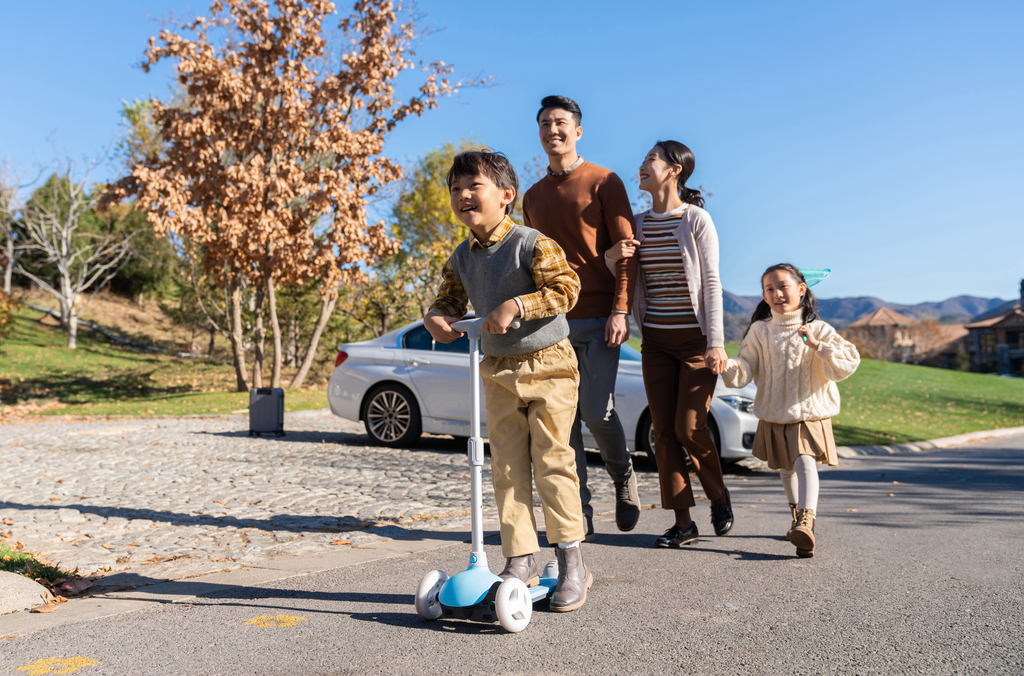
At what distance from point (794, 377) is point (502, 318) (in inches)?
81.7

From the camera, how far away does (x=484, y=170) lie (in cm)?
286

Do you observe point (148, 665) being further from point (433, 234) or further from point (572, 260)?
point (433, 234)

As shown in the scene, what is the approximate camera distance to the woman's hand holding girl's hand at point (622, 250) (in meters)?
3.70

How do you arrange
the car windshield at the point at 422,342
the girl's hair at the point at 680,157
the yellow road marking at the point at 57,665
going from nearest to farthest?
the yellow road marking at the point at 57,665, the girl's hair at the point at 680,157, the car windshield at the point at 422,342

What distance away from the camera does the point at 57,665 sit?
2.41 m

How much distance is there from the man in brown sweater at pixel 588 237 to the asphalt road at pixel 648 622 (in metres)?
0.80

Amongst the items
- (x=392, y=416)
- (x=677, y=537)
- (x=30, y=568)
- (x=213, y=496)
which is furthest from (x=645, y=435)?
(x=30, y=568)

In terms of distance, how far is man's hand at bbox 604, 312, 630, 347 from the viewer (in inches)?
143

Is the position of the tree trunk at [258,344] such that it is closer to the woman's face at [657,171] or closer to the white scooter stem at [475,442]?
the woman's face at [657,171]

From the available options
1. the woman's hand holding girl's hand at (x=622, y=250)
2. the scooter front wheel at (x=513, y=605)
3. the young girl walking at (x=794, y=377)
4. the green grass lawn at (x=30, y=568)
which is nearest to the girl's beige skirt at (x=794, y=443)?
the young girl walking at (x=794, y=377)

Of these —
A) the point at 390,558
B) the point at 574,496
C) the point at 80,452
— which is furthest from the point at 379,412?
the point at 574,496

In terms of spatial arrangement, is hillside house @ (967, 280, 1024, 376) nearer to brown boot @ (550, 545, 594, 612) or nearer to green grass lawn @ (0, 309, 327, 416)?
green grass lawn @ (0, 309, 327, 416)

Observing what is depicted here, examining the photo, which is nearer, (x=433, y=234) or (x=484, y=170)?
(x=484, y=170)

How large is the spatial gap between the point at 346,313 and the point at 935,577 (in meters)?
23.8
